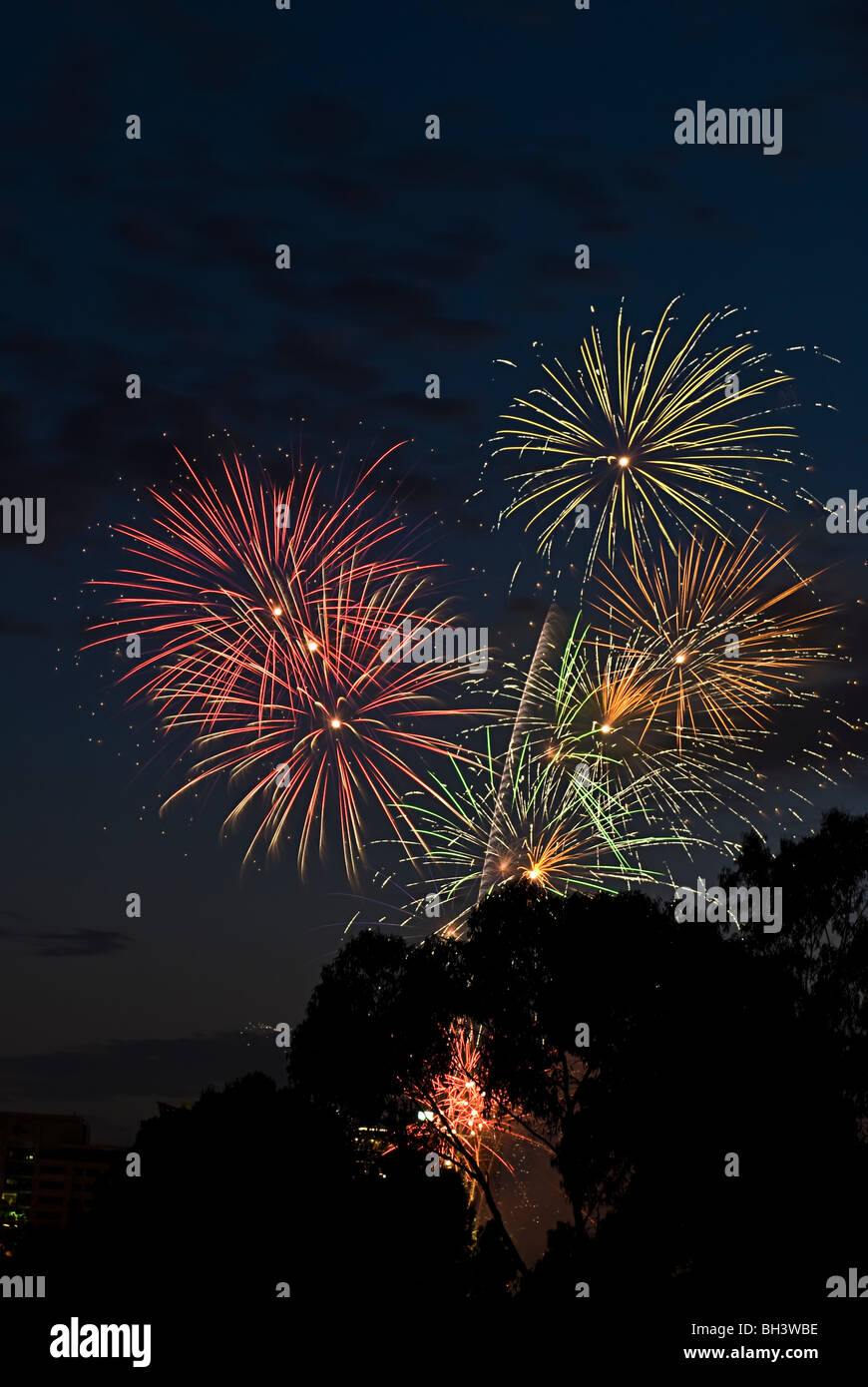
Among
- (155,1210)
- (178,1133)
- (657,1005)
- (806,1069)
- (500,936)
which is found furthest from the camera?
(178,1133)

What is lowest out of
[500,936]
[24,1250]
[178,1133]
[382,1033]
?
[24,1250]

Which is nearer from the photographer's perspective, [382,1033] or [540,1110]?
[540,1110]

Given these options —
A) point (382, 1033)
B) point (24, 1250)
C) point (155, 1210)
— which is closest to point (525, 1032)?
point (382, 1033)

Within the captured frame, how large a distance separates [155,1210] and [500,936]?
1505 cm

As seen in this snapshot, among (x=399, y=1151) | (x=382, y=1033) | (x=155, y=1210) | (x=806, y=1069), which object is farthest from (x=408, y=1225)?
(x=806, y=1069)

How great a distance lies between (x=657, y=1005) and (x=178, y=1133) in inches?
766

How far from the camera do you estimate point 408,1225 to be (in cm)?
4575

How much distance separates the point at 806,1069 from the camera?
39.9 meters

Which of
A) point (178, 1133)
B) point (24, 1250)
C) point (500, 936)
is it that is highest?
point (500, 936)
